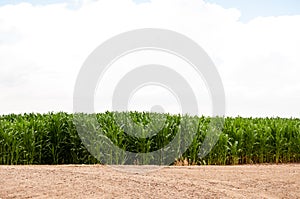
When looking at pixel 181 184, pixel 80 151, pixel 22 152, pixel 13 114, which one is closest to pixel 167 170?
pixel 181 184

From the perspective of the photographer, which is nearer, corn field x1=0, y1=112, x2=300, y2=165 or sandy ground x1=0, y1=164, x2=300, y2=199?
sandy ground x1=0, y1=164, x2=300, y2=199

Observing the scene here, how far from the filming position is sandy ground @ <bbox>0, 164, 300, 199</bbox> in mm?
7409

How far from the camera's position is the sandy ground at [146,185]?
7.41m

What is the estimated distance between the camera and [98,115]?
14.5 m

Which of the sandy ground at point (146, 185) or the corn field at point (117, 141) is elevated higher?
the corn field at point (117, 141)

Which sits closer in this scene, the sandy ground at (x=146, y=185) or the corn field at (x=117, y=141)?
the sandy ground at (x=146, y=185)

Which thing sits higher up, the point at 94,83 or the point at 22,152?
the point at 94,83

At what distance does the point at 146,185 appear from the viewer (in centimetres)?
792

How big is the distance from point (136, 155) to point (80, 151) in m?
1.68

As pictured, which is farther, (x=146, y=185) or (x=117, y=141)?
(x=117, y=141)

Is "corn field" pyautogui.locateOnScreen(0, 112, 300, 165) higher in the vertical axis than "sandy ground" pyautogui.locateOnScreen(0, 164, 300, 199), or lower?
higher

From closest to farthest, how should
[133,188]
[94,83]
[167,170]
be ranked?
[133,188]
[167,170]
[94,83]

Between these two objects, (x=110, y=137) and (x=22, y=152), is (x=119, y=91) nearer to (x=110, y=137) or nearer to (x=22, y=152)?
(x=110, y=137)

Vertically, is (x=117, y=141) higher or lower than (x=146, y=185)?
higher
